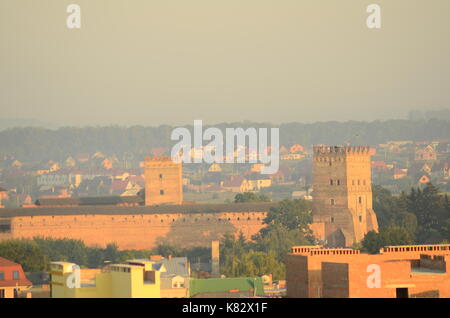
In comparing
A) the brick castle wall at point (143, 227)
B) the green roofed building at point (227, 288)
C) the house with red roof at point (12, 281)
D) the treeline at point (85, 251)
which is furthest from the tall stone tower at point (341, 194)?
the house with red roof at point (12, 281)

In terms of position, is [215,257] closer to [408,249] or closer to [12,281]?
[12,281]

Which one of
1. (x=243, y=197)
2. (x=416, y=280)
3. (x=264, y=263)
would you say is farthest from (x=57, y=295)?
(x=243, y=197)

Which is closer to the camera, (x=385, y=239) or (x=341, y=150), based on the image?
(x=385, y=239)

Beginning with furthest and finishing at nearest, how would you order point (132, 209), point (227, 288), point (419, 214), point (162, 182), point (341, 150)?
point (162, 182) → point (132, 209) → point (419, 214) → point (341, 150) → point (227, 288)

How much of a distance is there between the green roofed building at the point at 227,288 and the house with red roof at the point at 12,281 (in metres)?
5.34

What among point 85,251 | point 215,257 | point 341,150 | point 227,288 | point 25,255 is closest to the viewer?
point 227,288

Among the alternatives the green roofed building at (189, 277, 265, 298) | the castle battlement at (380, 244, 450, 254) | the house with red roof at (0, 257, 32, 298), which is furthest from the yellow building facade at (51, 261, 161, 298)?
the castle battlement at (380, 244, 450, 254)

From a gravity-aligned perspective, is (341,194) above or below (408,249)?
above

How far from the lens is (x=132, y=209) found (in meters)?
98.4

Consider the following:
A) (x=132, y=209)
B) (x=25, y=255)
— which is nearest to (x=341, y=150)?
(x=132, y=209)

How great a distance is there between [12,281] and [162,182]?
162 ft

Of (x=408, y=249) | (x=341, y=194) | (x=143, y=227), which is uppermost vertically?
(x=341, y=194)

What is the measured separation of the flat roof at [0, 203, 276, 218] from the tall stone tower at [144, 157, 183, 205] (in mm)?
6525
